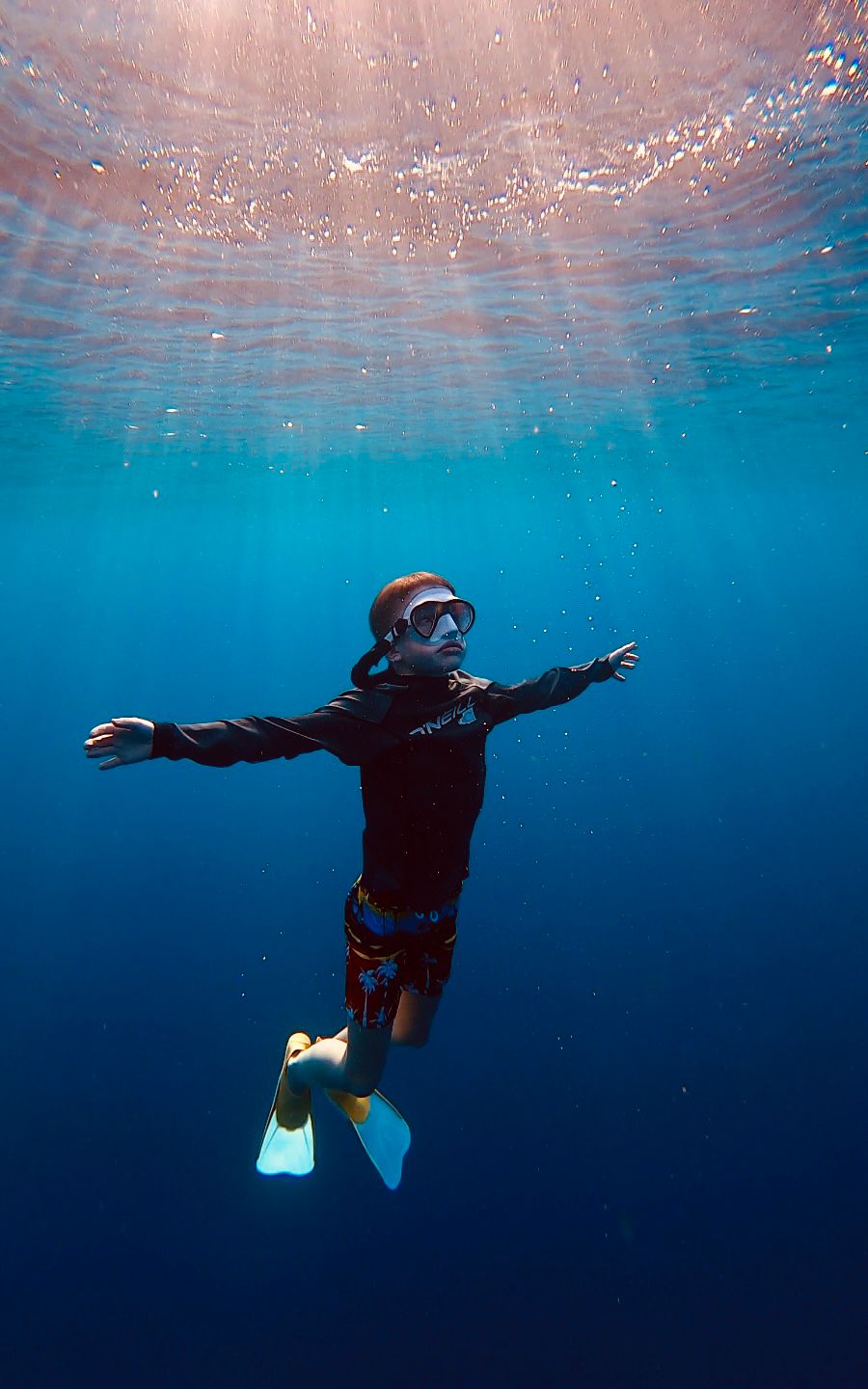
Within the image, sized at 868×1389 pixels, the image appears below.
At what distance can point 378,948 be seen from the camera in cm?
407

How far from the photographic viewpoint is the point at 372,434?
21.3 meters

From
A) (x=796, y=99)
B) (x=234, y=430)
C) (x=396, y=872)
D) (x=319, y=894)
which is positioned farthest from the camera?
(x=234, y=430)

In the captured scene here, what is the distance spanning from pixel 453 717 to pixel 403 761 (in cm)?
37

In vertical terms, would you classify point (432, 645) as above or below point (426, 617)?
below

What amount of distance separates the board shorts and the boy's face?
4.33 feet

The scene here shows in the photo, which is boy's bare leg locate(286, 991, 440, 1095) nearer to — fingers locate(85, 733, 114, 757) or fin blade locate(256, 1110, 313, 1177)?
fin blade locate(256, 1110, 313, 1177)

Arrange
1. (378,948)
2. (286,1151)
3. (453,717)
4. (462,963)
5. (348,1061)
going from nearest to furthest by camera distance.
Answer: (453,717)
(378,948)
(348,1061)
(286,1151)
(462,963)

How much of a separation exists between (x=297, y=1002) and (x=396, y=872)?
7.31m

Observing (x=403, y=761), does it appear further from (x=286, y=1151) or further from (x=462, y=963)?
(x=462, y=963)

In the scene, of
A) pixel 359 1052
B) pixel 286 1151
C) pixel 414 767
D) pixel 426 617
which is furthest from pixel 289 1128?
pixel 426 617

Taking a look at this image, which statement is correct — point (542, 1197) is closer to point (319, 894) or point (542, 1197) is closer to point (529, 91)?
point (319, 894)

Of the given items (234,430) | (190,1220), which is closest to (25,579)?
(234,430)

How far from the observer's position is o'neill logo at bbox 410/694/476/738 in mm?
3740

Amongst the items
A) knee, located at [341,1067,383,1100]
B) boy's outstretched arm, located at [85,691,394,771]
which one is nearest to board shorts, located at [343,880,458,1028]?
knee, located at [341,1067,383,1100]
